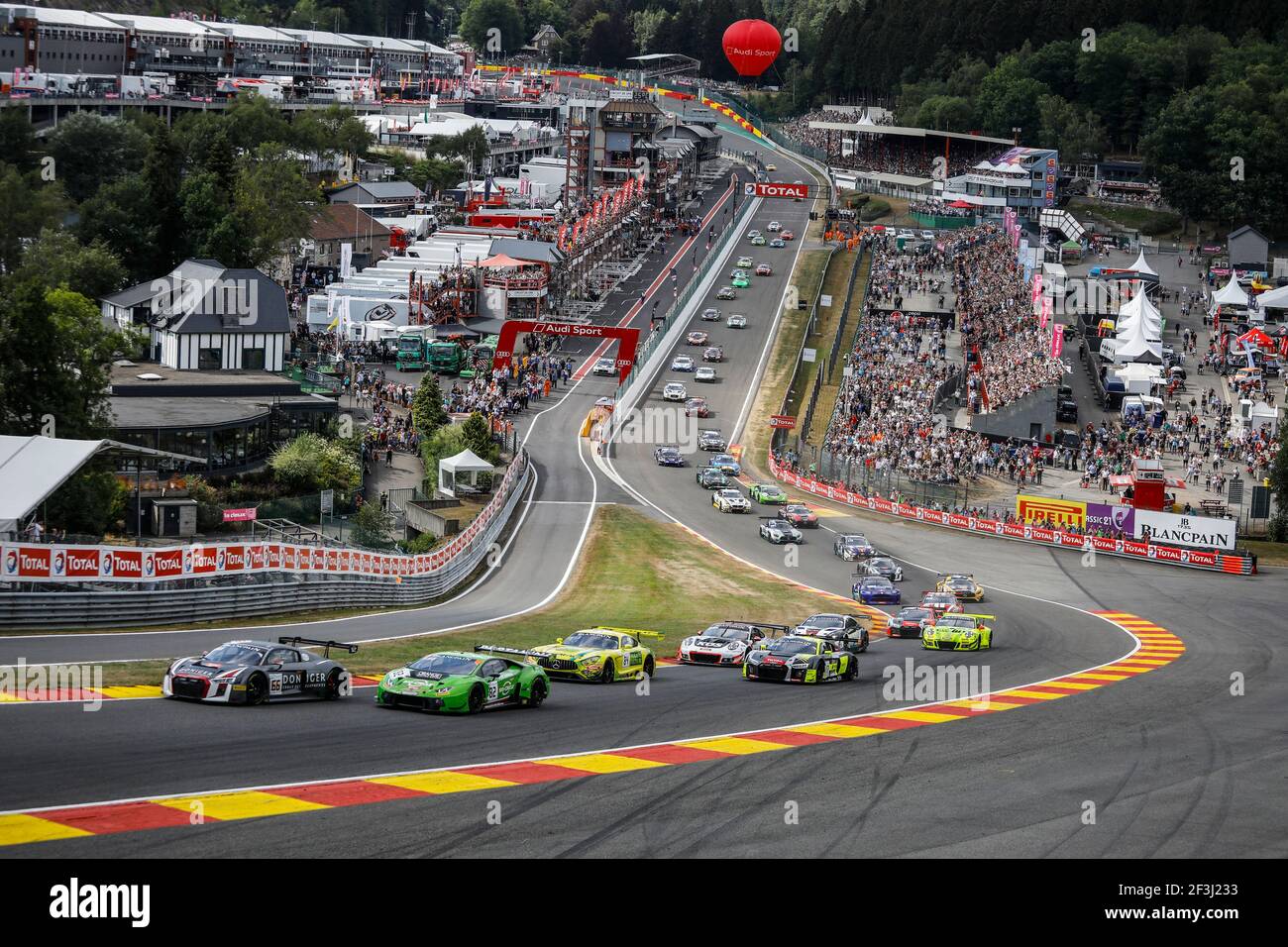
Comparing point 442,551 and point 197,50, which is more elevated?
point 197,50

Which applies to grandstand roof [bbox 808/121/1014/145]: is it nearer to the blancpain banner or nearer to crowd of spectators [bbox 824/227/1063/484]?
crowd of spectators [bbox 824/227/1063/484]

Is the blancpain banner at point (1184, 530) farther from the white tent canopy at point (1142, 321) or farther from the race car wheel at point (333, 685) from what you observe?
the race car wheel at point (333, 685)

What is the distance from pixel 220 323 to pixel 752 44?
88633 mm

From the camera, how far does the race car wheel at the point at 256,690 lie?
2727 cm

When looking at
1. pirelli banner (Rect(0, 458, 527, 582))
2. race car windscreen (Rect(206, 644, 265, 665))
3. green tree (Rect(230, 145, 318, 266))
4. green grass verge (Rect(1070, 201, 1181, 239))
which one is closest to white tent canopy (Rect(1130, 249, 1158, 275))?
green grass verge (Rect(1070, 201, 1181, 239))

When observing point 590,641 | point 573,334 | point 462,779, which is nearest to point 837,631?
point 590,641

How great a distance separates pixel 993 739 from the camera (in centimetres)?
2798

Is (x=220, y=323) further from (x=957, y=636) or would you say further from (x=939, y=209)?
(x=939, y=209)

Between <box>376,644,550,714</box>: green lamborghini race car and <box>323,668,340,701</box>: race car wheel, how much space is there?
747 millimetres

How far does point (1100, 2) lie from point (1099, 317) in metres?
103

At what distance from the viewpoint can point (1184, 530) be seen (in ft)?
207

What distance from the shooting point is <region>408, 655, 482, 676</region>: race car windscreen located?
28.6m
